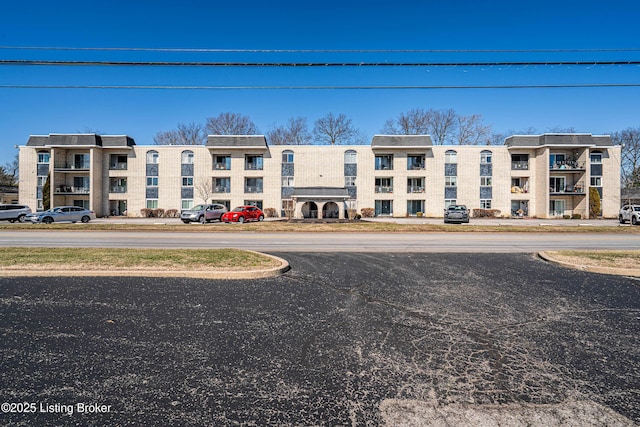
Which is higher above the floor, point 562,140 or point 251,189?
point 562,140

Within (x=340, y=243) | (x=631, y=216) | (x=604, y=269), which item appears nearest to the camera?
(x=604, y=269)

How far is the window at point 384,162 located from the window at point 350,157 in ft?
10.1

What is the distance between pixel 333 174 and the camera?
4584 centimetres

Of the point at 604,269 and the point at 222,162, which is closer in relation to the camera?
Result: the point at 604,269

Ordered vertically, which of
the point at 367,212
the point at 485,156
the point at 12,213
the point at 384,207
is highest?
the point at 485,156

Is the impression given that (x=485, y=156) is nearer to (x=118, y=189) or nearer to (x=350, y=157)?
(x=350, y=157)

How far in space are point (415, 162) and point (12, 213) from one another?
4462cm

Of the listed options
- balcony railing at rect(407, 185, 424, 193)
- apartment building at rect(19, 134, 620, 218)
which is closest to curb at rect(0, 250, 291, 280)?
apartment building at rect(19, 134, 620, 218)

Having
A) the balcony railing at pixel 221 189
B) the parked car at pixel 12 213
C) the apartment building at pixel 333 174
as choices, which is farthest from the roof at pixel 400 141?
the parked car at pixel 12 213

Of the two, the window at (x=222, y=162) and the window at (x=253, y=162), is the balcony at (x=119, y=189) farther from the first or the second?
the window at (x=253, y=162)

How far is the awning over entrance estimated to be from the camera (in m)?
40.8

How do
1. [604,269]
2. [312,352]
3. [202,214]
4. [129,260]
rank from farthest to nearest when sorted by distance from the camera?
1. [202,214]
2. [129,260]
3. [604,269]
4. [312,352]

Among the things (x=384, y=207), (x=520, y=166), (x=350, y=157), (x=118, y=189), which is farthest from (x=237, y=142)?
(x=520, y=166)

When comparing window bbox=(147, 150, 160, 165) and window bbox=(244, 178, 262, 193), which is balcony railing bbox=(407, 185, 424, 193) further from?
window bbox=(147, 150, 160, 165)
